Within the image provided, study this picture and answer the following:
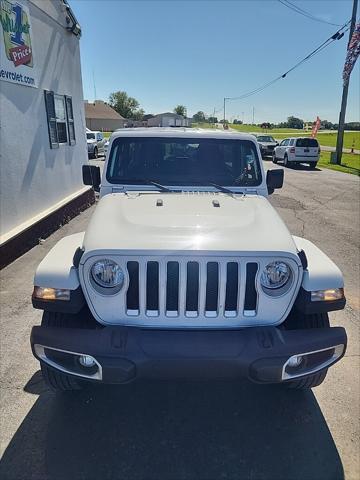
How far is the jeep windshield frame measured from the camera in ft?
11.7

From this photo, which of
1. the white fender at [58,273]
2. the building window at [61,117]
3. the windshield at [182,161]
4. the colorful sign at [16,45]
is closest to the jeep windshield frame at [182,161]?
the windshield at [182,161]

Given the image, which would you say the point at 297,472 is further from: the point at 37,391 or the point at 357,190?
the point at 357,190

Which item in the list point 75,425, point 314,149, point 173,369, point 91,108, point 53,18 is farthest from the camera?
point 91,108

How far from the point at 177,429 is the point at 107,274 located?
122 cm

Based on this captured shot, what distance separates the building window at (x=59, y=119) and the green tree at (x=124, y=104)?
283 ft

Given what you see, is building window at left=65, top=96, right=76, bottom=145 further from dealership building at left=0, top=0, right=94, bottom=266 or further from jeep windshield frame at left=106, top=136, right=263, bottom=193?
jeep windshield frame at left=106, top=136, right=263, bottom=193

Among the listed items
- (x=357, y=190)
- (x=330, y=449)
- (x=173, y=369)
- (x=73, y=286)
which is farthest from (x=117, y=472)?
(x=357, y=190)

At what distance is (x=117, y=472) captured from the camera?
2.24 m

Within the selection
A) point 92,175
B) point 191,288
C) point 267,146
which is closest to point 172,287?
point 191,288

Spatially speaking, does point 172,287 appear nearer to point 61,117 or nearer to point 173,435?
point 173,435

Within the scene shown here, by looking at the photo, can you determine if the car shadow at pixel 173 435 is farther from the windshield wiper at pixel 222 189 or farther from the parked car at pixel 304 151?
the parked car at pixel 304 151

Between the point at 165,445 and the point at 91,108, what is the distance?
70.2 meters

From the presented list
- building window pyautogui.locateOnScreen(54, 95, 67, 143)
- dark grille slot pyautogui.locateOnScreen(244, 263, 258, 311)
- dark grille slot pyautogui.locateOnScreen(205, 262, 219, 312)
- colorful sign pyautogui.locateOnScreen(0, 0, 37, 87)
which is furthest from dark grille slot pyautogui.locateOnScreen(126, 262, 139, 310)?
building window pyautogui.locateOnScreen(54, 95, 67, 143)

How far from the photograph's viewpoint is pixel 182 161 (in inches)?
142
